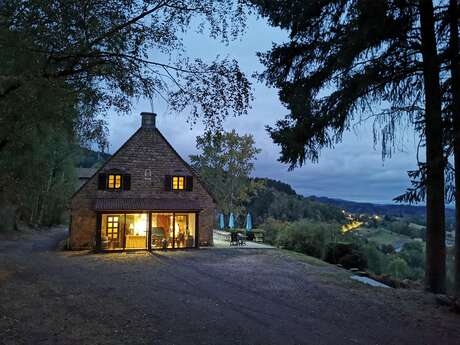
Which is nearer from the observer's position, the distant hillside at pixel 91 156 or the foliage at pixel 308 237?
the distant hillside at pixel 91 156

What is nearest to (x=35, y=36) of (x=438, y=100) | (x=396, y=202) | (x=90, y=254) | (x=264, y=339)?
(x=264, y=339)

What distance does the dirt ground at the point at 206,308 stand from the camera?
6285 millimetres

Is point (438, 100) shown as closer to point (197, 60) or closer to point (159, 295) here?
point (197, 60)

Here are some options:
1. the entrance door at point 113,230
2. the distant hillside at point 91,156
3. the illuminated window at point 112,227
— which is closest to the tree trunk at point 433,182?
the distant hillside at point 91,156

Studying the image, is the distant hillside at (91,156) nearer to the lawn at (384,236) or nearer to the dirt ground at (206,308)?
the dirt ground at (206,308)

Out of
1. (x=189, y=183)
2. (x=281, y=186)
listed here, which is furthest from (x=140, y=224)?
(x=281, y=186)

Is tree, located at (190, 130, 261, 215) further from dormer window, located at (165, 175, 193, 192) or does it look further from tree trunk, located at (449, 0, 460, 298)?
tree trunk, located at (449, 0, 460, 298)

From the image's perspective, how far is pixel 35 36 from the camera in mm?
6117

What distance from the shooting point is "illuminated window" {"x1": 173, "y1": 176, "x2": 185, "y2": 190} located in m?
22.1

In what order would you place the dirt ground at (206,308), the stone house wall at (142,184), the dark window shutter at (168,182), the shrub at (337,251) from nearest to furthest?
1. the dirt ground at (206,308)
2. the shrub at (337,251)
3. the stone house wall at (142,184)
4. the dark window shutter at (168,182)

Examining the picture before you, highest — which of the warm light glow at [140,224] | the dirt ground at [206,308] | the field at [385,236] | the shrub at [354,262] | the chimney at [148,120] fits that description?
the chimney at [148,120]

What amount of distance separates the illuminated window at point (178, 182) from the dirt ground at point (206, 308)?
26.0ft

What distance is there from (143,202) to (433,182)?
623 inches

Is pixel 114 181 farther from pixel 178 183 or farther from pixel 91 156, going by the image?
pixel 91 156
